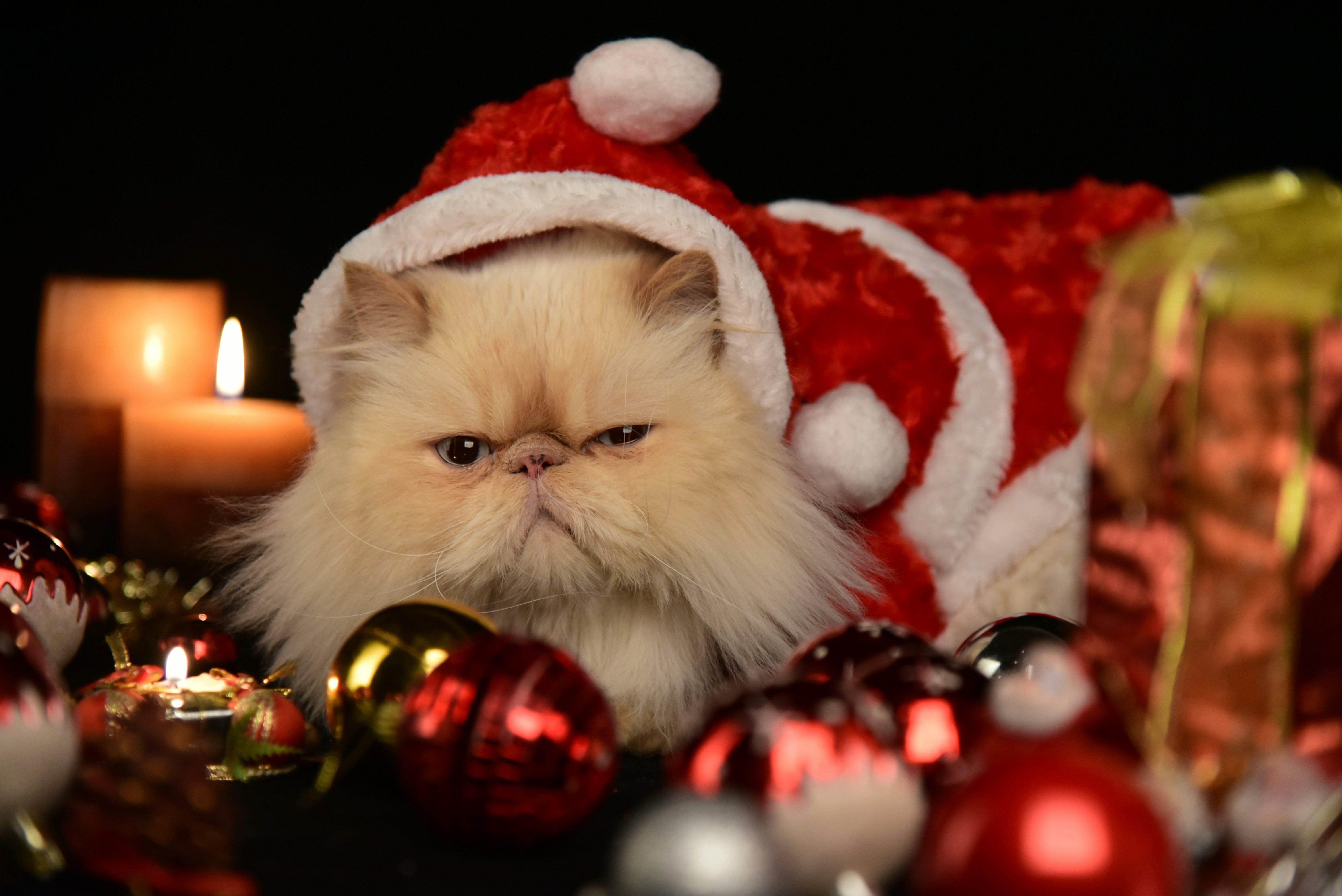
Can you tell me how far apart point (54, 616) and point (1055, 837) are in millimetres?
893

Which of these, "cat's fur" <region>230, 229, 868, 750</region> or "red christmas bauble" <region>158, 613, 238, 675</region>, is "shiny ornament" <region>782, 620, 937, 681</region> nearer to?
"cat's fur" <region>230, 229, 868, 750</region>

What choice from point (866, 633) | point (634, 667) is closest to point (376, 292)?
point (634, 667)

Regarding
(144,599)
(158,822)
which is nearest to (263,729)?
(158,822)

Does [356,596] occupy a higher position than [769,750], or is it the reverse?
[769,750]

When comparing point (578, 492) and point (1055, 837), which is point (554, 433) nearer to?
point (578, 492)

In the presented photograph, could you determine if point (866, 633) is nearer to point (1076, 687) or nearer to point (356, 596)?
point (1076, 687)

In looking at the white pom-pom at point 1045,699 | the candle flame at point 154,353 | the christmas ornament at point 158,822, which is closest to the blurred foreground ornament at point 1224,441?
the white pom-pom at point 1045,699

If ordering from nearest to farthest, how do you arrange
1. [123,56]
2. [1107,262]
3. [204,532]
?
[1107,262], [204,532], [123,56]

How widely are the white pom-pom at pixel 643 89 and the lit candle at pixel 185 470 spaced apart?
2.13ft

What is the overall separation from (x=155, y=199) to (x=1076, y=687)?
1.86 metres

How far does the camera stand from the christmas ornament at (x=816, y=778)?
675 mm

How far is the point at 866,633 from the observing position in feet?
2.90

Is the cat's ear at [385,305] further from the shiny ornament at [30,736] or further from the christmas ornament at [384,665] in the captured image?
the shiny ornament at [30,736]

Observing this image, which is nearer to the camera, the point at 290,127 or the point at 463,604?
the point at 463,604
